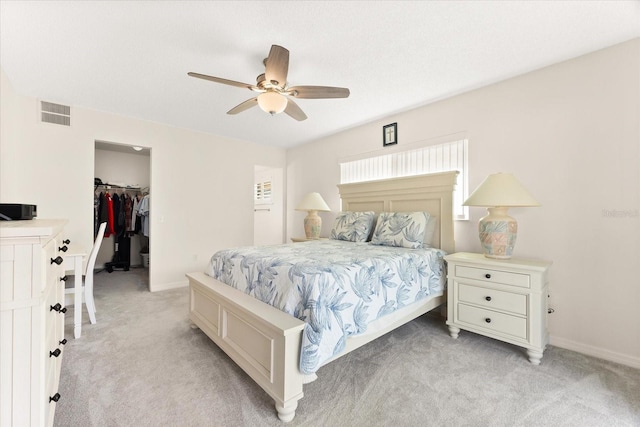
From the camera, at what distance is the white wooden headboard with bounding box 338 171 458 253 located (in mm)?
2986

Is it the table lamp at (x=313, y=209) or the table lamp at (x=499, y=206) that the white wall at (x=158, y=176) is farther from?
the table lamp at (x=499, y=206)

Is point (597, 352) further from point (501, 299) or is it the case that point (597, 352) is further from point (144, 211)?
point (144, 211)

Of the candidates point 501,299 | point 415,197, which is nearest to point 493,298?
point 501,299

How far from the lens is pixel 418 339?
96.7 inches

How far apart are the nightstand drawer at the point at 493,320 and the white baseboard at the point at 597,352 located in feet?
1.82

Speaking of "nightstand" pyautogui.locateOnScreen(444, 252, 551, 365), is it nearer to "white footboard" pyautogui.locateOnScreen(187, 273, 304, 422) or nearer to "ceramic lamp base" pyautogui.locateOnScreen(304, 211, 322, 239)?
"white footboard" pyautogui.locateOnScreen(187, 273, 304, 422)

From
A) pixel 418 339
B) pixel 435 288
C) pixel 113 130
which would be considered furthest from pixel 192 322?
pixel 113 130

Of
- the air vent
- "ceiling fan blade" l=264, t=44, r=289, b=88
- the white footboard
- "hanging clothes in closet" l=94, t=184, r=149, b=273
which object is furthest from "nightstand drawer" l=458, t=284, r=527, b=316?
"hanging clothes in closet" l=94, t=184, r=149, b=273

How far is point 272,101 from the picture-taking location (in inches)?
86.5

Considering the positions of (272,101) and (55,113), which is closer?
(272,101)

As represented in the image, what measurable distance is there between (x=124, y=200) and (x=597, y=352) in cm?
667

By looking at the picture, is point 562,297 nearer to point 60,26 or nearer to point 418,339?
point 418,339

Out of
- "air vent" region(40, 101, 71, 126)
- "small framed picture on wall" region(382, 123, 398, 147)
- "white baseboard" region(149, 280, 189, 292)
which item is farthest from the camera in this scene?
"white baseboard" region(149, 280, 189, 292)

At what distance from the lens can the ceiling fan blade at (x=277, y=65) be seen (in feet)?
6.03
